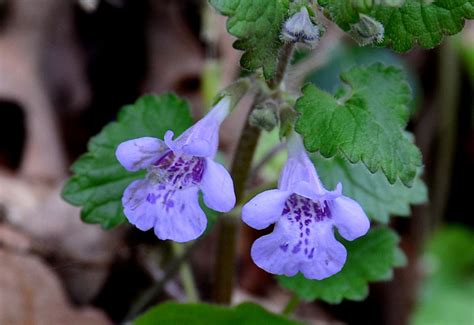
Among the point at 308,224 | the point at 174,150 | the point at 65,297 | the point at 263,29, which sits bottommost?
the point at 65,297

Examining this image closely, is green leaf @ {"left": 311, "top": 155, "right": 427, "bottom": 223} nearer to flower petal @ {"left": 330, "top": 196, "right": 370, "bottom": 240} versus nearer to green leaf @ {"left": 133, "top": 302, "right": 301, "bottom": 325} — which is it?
green leaf @ {"left": 133, "top": 302, "right": 301, "bottom": 325}

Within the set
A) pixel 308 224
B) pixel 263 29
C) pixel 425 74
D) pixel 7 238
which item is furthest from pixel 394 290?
pixel 263 29

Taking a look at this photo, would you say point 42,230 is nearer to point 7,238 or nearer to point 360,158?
point 7,238

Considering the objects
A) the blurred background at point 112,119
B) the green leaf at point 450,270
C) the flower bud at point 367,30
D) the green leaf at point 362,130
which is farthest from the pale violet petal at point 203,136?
the green leaf at point 450,270

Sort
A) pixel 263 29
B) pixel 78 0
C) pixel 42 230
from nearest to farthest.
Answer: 1. pixel 263 29
2. pixel 42 230
3. pixel 78 0

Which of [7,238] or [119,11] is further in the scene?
[119,11]

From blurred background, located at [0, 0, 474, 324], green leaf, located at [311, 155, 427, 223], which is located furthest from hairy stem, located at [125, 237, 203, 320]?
green leaf, located at [311, 155, 427, 223]
